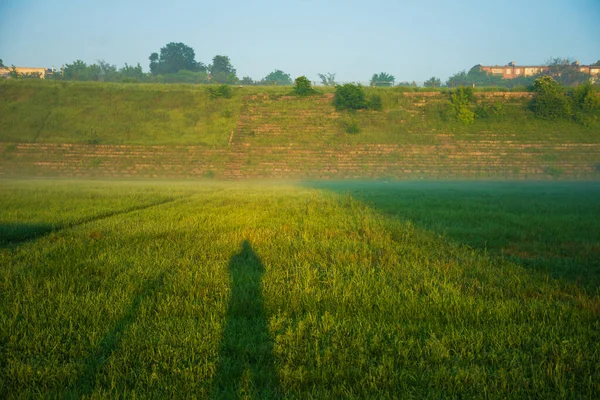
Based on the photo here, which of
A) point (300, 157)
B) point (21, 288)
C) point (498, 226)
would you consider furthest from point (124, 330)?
point (300, 157)

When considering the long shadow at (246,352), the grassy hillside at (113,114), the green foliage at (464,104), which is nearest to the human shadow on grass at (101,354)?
the long shadow at (246,352)

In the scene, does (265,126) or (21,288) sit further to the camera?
(265,126)

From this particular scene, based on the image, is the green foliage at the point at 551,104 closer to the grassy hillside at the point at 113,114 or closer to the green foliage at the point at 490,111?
the green foliage at the point at 490,111

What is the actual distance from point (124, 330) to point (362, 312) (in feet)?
5.29

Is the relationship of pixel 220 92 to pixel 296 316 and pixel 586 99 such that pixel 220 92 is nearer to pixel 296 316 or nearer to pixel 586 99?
pixel 586 99

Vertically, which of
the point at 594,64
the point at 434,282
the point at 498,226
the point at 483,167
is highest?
the point at 594,64

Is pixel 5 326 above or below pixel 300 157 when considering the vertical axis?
above

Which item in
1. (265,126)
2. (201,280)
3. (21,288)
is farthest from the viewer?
(265,126)

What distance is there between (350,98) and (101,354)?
40889 mm

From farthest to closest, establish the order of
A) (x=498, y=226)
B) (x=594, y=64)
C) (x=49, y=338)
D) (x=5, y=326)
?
(x=594, y=64)
(x=498, y=226)
(x=5, y=326)
(x=49, y=338)

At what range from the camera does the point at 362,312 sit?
10.7 ft

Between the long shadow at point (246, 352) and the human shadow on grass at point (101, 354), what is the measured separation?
0.60m

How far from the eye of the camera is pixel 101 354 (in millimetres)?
2516

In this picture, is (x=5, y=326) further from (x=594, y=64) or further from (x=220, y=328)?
(x=594, y=64)
